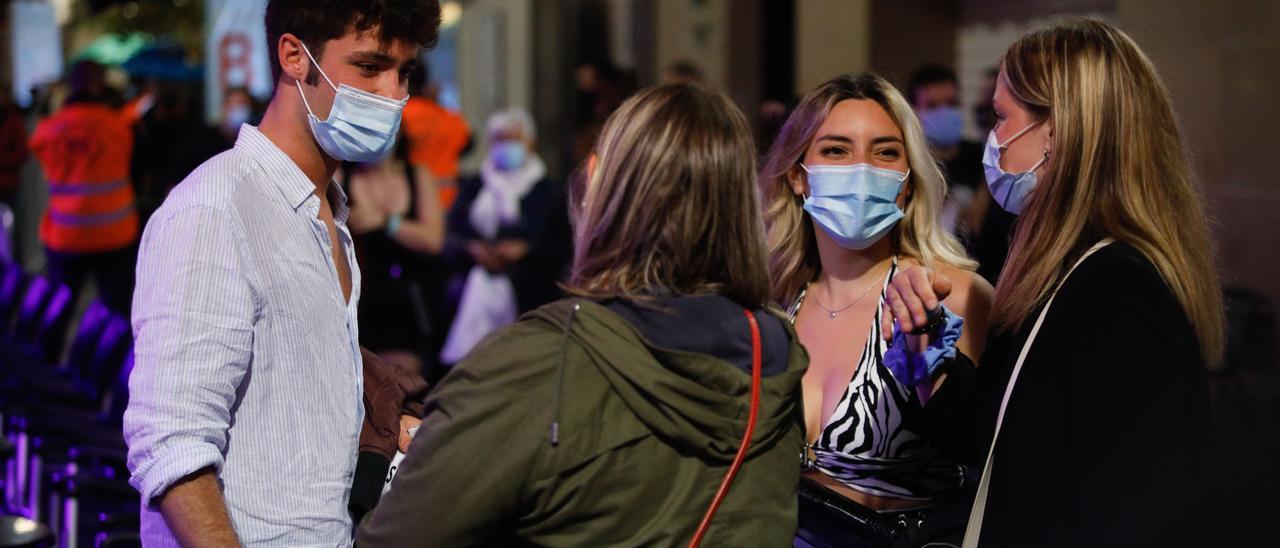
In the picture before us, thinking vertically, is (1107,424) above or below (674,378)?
below

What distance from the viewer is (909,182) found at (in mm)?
3281

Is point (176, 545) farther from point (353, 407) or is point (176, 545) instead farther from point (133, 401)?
point (353, 407)

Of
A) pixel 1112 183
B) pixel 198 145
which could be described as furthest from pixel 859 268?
pixel 198 145

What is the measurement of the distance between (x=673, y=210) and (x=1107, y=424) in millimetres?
794

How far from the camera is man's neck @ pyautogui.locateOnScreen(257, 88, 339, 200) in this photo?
2.44 m

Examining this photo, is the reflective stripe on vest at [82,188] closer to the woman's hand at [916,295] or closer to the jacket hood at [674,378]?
the woman's hand at [916,295]

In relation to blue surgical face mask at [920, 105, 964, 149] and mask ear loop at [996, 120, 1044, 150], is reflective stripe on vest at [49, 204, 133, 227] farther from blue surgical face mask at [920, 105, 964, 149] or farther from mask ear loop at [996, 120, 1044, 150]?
mask ear loop at [996, 120, 1044, 150]

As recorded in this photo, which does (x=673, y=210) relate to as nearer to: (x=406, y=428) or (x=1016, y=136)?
(x=406, y=428)

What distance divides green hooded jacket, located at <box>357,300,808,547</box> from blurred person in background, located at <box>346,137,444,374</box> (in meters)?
4.35

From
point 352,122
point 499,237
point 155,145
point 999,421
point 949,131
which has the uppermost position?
point 352,122

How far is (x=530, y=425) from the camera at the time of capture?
196cm

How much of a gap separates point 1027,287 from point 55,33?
15428 millimetres

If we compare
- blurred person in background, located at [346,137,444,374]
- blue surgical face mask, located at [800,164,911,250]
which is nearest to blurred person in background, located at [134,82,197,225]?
blurred person in background, located at [346,137,444,374]

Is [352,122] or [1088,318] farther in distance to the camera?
[352,122]
